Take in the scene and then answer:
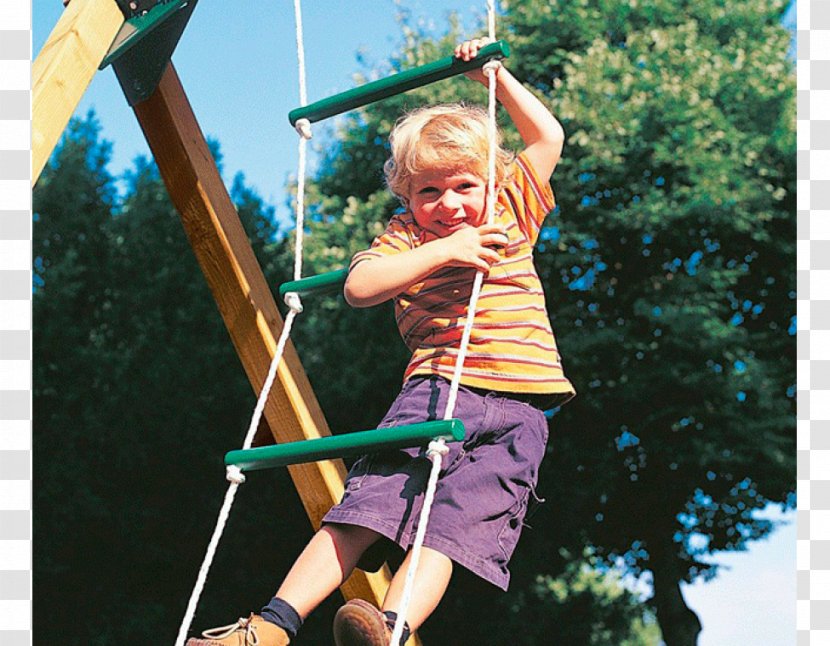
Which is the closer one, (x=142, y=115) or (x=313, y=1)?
(x=142, y=115)

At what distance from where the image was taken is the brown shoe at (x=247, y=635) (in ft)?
6.49

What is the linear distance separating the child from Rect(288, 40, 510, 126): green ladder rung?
39 millimetres

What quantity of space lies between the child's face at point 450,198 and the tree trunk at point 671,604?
8.05 m

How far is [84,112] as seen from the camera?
12570 millimetres

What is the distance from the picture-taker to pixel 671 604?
32.8 ft

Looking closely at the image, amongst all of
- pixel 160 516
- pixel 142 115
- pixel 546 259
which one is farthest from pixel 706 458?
pixel 142 115

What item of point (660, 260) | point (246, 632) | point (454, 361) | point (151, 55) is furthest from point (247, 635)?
point (660, 260)

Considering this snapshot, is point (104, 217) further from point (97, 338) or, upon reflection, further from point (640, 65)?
point (640, 65)

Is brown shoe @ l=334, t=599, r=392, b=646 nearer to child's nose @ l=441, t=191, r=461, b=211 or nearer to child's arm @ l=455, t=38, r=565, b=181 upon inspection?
child's nose @ l=441, t=191, r=461, b=211

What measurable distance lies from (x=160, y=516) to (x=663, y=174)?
552 cm

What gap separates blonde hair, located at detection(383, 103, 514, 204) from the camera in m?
2.53

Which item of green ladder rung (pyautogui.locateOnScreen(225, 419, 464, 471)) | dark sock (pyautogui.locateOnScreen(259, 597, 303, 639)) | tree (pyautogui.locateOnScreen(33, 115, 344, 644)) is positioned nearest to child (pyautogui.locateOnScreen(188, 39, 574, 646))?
dark sock (pyautogui.locateOnScreen(259, 597, 303, 639))

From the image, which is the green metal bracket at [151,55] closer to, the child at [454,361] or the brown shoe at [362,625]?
the child at [454,361]

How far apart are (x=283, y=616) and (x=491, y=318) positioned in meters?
0.80
